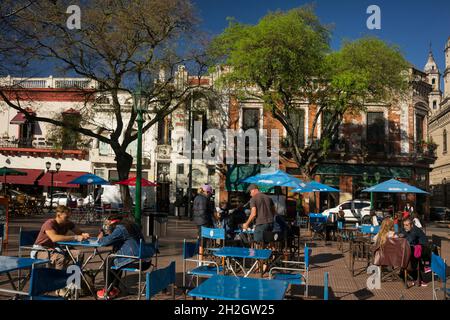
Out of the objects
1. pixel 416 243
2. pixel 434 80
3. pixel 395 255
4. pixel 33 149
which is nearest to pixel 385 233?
pixel 395 255

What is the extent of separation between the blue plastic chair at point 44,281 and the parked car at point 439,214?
3364cm

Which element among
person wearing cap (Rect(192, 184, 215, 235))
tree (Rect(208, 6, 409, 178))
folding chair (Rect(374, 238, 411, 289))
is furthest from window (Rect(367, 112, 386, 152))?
folding chair (Rect(374, 238, 411, 289))

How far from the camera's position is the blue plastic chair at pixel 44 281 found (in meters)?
3.95

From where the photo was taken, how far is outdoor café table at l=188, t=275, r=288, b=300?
3699 millimetres

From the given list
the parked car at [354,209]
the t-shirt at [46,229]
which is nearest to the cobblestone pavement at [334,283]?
the t-shirt at [46,229]

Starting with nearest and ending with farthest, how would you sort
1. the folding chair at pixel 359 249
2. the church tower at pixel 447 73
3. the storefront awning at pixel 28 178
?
the folding chair at pixel 359 249 < the storefront awning at pixel 28 178 < the church tower at pixel 447 73

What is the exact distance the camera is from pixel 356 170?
96.2 ft

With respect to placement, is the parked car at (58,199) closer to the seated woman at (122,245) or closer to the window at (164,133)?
the window at (164,133)

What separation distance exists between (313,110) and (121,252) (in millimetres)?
24861

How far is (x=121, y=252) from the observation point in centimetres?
643

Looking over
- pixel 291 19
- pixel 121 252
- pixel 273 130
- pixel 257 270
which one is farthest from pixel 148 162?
pixel 121 252

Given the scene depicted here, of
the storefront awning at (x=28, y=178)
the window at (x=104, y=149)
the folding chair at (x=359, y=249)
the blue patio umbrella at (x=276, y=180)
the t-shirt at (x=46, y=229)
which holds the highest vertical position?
the window at (x=104, y=149)
